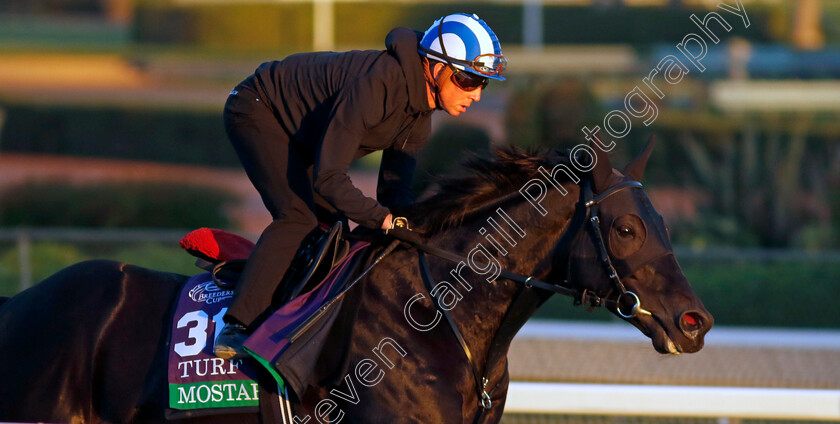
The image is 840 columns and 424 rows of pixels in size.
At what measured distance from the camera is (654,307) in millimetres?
2809

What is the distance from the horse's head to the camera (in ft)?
9.14

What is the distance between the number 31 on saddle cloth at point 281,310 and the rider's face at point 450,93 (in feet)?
1.80

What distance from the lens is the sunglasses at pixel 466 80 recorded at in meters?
3.08

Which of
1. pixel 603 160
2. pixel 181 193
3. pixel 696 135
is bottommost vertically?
pixel 181 193

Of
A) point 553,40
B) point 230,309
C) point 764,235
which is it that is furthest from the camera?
point 553,40

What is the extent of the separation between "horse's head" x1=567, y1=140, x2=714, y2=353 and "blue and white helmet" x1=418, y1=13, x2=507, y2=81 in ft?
1.52

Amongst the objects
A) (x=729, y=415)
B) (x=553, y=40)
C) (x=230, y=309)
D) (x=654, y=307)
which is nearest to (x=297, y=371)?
(x=230, y=309)

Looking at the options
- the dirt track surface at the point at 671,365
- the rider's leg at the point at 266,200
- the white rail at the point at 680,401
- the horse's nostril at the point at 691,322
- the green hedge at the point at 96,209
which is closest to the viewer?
the horse's nostril at the point at 691,322

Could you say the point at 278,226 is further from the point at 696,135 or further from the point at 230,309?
the point at 696,135

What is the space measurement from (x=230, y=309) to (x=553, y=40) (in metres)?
10.3

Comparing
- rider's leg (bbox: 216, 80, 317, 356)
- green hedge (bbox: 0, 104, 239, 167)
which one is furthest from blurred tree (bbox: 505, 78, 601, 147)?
rider's leg (bbox: 216, 80, 317, 356)

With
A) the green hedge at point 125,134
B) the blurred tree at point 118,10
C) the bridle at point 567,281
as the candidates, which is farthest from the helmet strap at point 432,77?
the blurred tree at point 118,10

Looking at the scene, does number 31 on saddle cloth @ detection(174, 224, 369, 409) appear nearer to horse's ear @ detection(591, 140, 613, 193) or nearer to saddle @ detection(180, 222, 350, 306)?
saddle @ detection(180, 222, 350, 306)

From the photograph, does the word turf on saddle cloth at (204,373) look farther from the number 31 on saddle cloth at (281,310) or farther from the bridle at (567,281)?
the bridle at (567,281)
